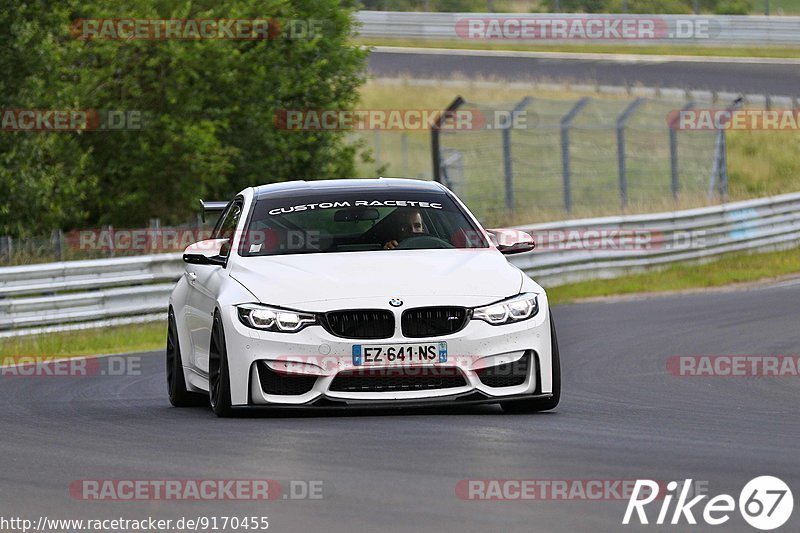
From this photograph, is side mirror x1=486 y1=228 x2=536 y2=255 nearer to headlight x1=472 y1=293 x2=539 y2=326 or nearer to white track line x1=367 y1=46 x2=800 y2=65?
headlight x1=472 y1=293 x2=539 y2=326

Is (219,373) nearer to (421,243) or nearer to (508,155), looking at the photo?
(421,243)

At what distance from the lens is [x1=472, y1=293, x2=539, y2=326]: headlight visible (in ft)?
30.8

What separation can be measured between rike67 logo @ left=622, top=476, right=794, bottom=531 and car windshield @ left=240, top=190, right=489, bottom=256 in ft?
12.4

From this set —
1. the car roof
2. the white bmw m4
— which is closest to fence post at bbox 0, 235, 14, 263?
the car roof

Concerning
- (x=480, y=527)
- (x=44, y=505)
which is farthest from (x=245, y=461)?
(x=480, y=527)

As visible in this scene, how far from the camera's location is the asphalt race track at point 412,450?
651cm

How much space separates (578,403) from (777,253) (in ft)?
60.4

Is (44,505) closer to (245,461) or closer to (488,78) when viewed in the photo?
(245,461)

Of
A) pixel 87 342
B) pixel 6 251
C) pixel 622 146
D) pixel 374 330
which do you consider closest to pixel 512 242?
pixel 374 330

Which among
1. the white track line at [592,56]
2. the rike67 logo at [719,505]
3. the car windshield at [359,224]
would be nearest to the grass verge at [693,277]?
the car windshield at [359,224]

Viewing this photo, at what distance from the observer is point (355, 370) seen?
363 inches

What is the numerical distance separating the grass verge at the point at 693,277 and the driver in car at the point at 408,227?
1261 cm

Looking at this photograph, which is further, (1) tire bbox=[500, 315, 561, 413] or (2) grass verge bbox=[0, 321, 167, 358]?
(2) grass verge bbox=[0, 321, 167, 358]

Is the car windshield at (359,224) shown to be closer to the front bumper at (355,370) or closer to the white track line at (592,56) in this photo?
the front bumper at (355,370)
